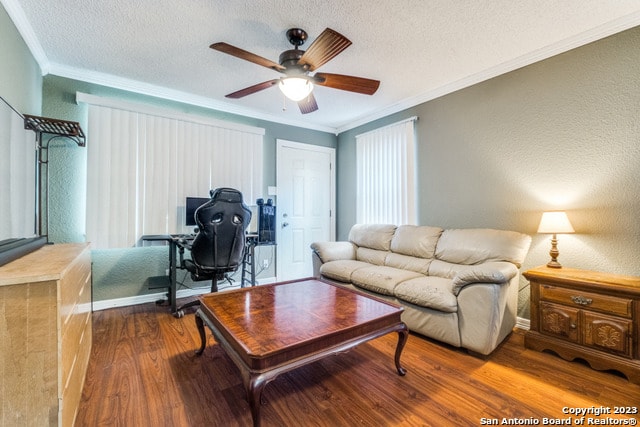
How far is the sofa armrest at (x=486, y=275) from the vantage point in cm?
199

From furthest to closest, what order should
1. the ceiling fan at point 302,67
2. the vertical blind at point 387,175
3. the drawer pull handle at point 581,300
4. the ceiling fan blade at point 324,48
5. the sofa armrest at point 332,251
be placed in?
1. the vertical blind at point 387,175
2. the sofa armrest at point 332,251
3. the drawer pull handle at point 581,300
4. the ceiling fan at point 302,67
5. the ceiling fan blade at point 324,48

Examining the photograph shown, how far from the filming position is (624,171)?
211 cm

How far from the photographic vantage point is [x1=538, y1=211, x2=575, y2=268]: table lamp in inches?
85.6

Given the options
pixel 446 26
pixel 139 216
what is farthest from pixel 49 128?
pixel 446 26

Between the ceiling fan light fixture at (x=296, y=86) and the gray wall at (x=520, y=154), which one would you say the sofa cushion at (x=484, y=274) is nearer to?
the gray wall at (x=520, y=154)

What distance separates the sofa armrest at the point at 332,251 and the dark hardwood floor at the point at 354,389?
1.34m

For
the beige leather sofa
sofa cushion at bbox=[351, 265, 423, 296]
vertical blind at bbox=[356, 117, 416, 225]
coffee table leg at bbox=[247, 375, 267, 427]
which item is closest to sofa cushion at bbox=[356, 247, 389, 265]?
the beige leather sofa

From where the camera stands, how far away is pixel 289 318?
1.67 metres

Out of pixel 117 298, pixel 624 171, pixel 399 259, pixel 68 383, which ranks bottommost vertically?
pixel 117 298

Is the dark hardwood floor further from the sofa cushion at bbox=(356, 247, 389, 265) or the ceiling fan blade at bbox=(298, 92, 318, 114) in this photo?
the ceiling fan blade at bbox=(298, 92, 318, 114)

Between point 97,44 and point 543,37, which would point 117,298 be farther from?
point 543,37

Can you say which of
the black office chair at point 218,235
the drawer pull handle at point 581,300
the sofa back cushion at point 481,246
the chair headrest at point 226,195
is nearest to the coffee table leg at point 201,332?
the black office chair at point 218,235

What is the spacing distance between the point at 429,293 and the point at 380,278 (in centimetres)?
53

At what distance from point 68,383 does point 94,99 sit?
2858 mm
